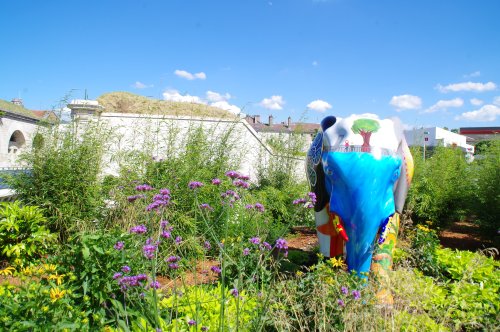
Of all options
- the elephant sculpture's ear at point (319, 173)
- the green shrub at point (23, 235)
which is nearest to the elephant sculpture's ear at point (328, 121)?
the elephant sculpture's ear at point (319, 173)

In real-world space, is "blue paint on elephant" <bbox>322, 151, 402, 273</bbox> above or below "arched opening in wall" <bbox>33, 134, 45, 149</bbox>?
below

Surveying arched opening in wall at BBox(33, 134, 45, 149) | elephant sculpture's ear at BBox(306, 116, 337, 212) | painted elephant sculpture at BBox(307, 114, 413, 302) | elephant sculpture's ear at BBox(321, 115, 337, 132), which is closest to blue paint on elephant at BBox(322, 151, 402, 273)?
painted elephant sculpture at BBox(307, 114, 413, 302)

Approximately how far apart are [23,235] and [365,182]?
387cm

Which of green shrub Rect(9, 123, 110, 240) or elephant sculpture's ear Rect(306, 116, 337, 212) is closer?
elephant sculpture's ear Rect(306, 116, 337, 212)

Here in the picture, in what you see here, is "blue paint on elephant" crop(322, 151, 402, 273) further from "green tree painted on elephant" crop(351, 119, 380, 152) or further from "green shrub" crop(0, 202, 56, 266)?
"green shrub" crop(0, 202, 56, 266)

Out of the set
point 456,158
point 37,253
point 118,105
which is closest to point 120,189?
point 37,253

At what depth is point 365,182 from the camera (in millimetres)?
3234

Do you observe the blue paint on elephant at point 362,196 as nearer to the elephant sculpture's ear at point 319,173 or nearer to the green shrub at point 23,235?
the elephant sculpture's ear at point 319,173

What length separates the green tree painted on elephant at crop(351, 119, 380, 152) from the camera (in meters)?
3.40

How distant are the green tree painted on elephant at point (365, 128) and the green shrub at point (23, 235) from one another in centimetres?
360

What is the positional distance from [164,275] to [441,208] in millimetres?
6509

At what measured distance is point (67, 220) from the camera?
4.97 m

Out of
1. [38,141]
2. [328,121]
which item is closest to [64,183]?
[38,141]

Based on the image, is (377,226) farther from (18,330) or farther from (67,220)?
(67,220)
